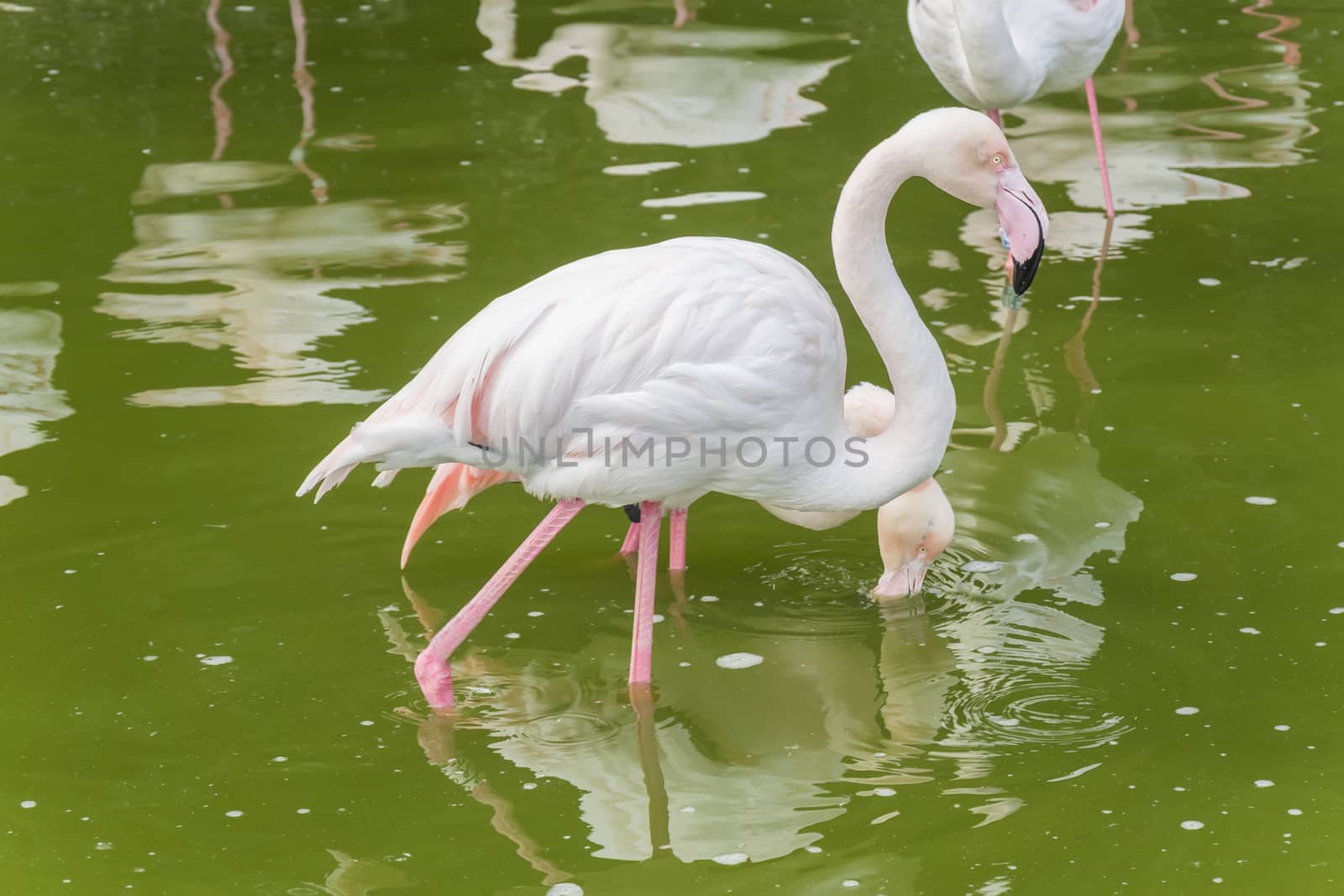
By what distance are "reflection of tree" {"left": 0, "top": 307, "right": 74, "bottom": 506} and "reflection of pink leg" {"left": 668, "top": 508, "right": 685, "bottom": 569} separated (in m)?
1.99

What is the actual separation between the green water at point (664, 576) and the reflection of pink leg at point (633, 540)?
0.22 feet

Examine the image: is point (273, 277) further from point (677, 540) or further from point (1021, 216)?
point (1021, 216)

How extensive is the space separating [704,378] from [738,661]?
94 cm

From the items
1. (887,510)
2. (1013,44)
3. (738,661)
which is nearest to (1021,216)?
(887,510)

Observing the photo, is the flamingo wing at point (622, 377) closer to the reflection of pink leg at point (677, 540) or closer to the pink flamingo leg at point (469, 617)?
the pink flamingo leg at point (469, 617)

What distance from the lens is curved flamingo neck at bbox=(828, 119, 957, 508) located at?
420cm

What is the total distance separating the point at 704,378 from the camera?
4.06 metres

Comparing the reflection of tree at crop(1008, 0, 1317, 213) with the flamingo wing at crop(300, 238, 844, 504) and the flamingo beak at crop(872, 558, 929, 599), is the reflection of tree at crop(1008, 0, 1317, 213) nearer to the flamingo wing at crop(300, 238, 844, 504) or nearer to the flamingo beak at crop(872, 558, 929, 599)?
the flamingo beak at crop(872, 558, 929, 599)

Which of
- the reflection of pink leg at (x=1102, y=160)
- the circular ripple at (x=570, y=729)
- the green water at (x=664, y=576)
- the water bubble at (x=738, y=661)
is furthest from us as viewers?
the reflection of pink leg at (x=1102, y=160)

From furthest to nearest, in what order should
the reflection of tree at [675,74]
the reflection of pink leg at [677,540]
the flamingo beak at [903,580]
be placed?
the reflection of tree at [675,74]
the reflection of pink leg at [677,540]
the flamingo beak at [903,580]

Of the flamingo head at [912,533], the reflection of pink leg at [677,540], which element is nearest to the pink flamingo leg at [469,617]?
the reflection of pink leg at [677,540]

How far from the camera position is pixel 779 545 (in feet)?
17.3

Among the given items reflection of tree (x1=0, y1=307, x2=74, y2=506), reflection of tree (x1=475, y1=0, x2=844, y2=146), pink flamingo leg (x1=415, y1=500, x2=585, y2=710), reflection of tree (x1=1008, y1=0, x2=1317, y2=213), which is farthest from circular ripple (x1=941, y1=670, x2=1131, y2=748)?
reflection of tree (x1=475, y1=0, x2=844, y2=146)

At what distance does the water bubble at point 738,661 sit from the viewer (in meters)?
4.66
